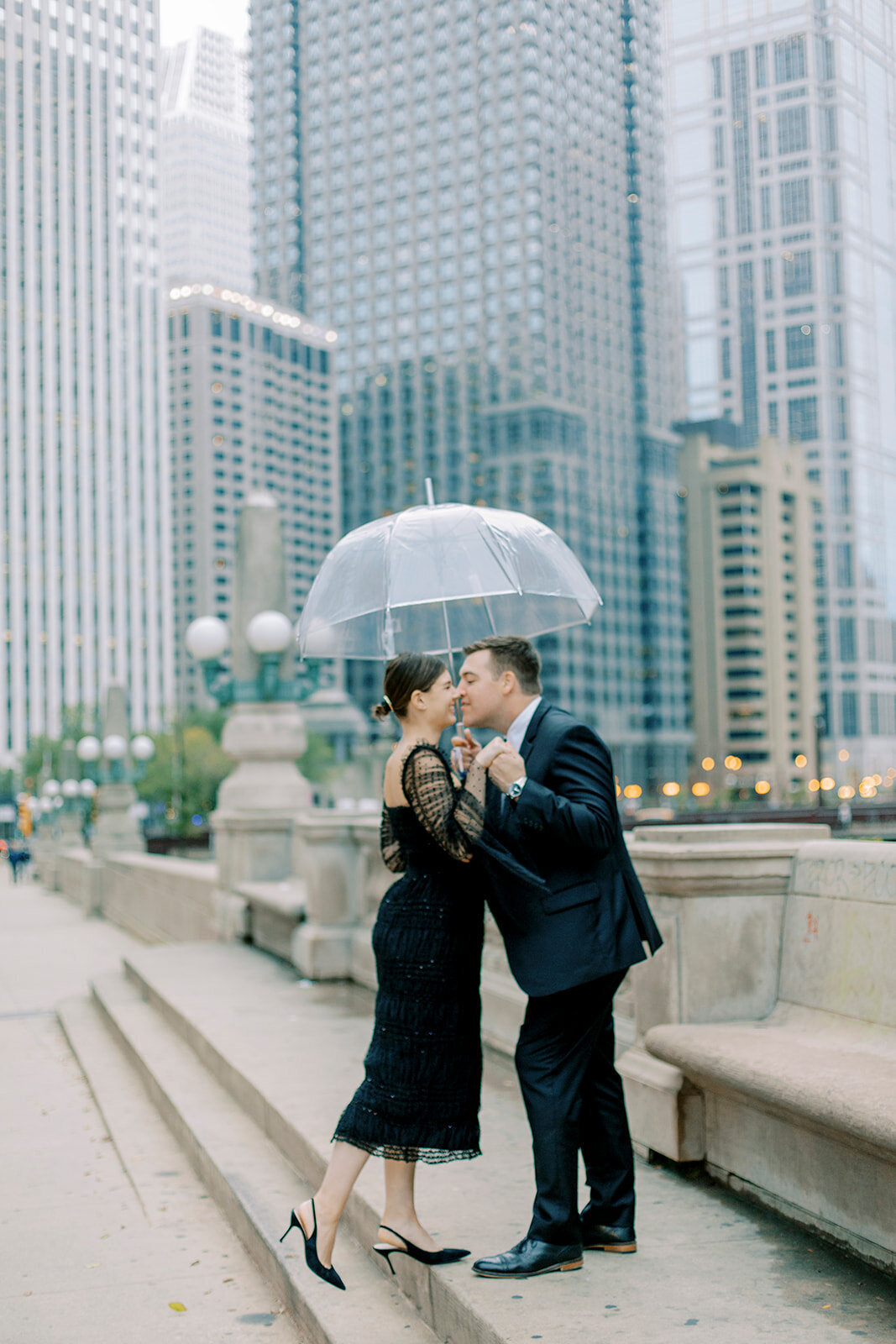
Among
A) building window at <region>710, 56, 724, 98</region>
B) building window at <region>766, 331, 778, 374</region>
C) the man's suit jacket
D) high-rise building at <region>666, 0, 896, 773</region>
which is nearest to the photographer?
the man's suit jacket

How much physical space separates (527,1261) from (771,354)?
149 m

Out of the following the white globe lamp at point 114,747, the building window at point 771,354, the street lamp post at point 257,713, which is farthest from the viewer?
the building window at point 771,354

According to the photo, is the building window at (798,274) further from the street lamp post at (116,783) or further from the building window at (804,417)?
the street lamp post at (116,783)

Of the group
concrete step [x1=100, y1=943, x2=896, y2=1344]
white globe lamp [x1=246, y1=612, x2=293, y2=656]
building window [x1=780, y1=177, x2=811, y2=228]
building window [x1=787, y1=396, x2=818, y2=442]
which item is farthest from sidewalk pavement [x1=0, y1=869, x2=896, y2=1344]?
building window [x1=787, y1=396, x2=818, y2=442]

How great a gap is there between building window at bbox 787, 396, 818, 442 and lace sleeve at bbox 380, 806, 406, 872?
149m

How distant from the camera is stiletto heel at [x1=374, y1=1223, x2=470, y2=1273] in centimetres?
384

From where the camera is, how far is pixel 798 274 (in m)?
115

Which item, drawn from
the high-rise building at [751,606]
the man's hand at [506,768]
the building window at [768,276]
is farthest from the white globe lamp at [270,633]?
the high-rise building at [751,606]

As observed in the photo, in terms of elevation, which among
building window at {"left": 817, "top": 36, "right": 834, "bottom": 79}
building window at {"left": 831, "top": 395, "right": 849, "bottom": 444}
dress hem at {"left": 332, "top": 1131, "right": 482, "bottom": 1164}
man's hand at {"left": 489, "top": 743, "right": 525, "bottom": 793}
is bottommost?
dress hem at {"left": 332, "top": 1131, "right": 482, "bottom": 1164}

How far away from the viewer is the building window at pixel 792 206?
60203mm

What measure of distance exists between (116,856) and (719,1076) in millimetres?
20467

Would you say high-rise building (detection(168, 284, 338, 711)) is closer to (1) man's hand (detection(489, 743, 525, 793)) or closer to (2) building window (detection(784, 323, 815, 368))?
(2) building window (detection(784, 323, 815, 368))

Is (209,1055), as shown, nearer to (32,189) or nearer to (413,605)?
(413,605)

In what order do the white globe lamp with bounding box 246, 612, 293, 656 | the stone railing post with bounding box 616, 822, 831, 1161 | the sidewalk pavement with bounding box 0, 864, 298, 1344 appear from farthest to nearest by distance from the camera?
the white globe lamp with bounding box 246, 612, 293, 656, the stone railing post with bounding box 616, 822, 831, 1161, the sidewalk pavement with bounding box 0, 864, 298, 1344
